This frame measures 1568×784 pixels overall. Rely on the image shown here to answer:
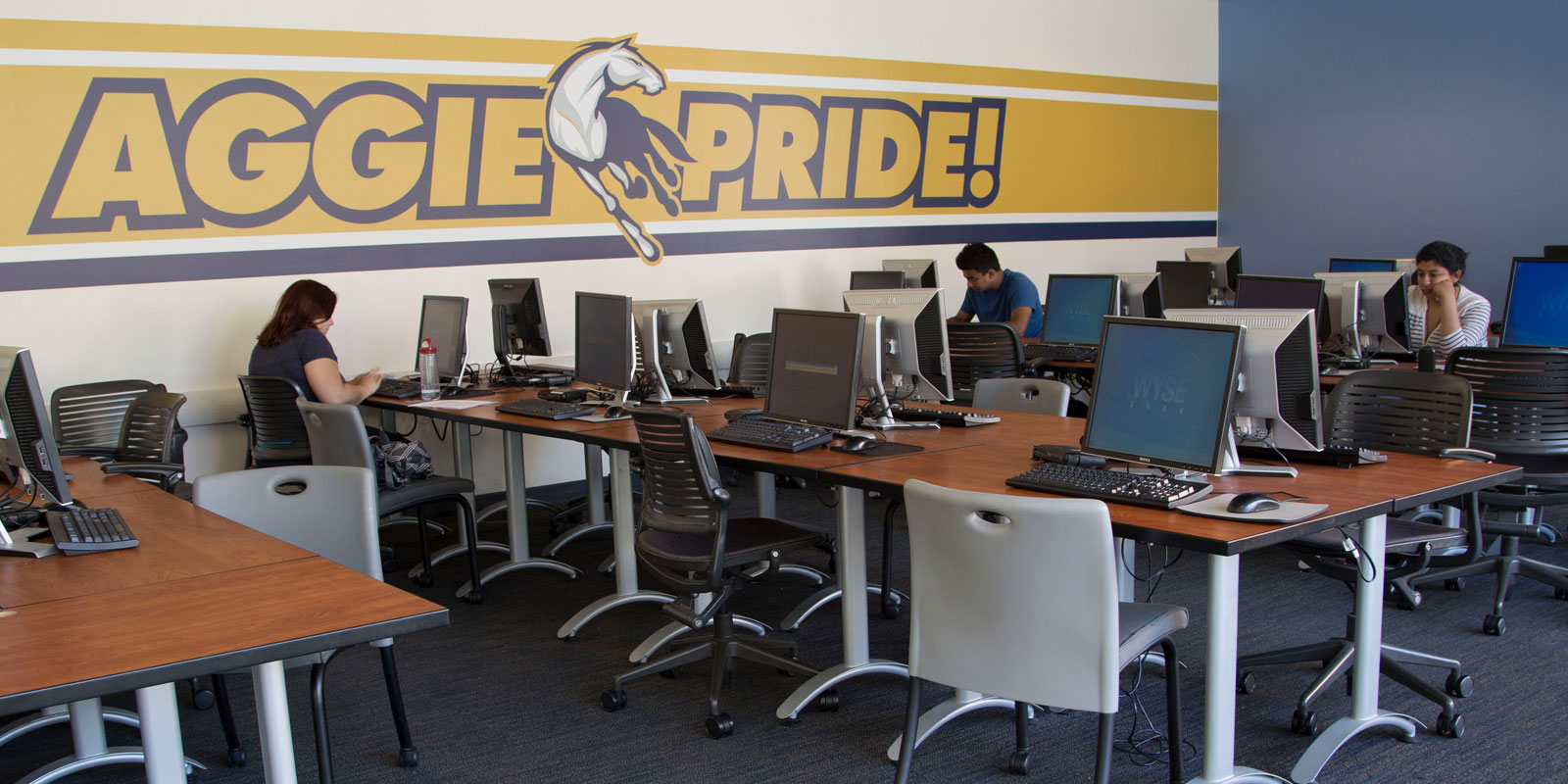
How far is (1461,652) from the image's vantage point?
3727 mm

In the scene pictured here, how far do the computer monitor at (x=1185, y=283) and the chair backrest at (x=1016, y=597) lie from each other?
5.46 meters

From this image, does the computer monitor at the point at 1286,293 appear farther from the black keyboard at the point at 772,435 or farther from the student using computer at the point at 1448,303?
the black keyboard at the point at 772,435

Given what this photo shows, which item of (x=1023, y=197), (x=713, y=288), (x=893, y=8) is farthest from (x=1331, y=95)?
(x=713, y=288)

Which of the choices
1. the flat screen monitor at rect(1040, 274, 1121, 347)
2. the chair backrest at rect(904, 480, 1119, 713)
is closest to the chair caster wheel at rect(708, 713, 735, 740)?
the chair backrest at rect(904, 480, 1119, 713)

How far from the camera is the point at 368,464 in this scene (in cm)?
415

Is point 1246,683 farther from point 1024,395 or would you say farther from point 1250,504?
point 1024,395

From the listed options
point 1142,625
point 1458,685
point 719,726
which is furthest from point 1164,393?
point 719,726

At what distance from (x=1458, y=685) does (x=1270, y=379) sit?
1.16 meters

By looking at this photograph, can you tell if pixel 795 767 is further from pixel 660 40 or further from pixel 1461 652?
pixel 660 40

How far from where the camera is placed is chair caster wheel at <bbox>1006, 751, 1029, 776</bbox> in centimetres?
298

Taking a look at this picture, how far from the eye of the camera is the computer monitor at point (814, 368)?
3.67m

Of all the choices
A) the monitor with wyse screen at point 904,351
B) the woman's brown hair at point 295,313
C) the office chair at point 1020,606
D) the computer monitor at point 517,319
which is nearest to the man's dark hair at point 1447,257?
the monitor with wyse screen at point 904,351

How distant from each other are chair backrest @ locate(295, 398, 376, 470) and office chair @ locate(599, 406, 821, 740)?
3.85ft

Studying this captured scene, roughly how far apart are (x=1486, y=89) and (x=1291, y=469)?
686cm
